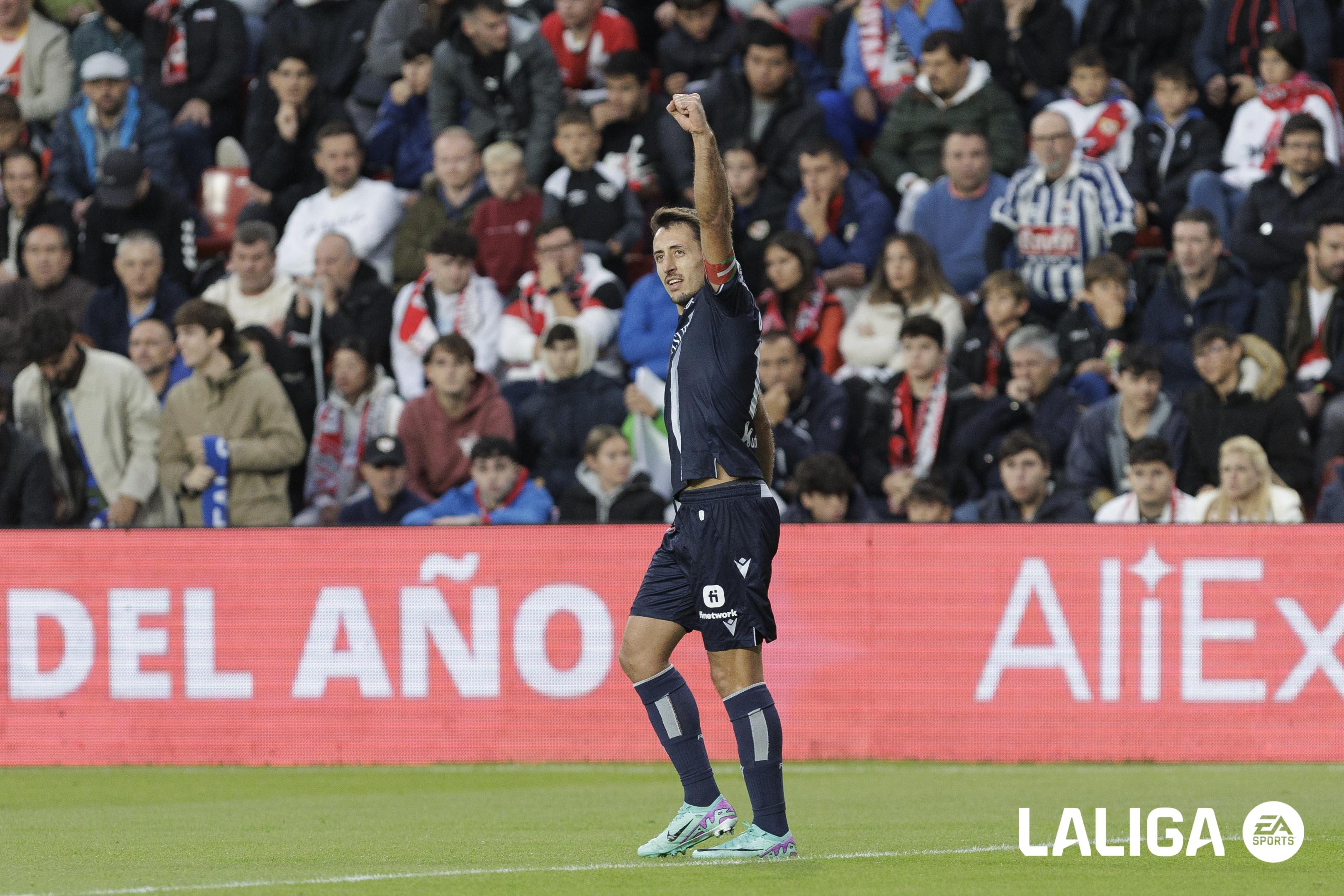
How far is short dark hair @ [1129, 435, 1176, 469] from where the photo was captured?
12164 mm

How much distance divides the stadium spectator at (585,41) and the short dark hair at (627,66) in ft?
2.19

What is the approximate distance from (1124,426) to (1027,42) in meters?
4.80

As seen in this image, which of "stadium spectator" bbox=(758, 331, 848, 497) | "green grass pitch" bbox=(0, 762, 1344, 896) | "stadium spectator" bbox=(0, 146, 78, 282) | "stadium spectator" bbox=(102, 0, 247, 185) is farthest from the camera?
"stadium spectator" bbox=(102, 0, 247, 185)

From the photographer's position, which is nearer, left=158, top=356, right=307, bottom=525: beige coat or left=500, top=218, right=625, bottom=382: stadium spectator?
left=158, top=356, right=307, bottom=525: beige coat

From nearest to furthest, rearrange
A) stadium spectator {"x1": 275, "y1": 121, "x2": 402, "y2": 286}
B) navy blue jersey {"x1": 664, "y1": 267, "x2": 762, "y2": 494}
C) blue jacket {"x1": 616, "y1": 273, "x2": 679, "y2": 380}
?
navy blue jersey {"x1": 664, "y1": 267, "x2": 762, "y2": 494}, blue jacket {"x1": 616, "y1": 273, "x2": 679, "y2": 380}, stadium spectator {"x1": 275, "y1": 121, "x2": 402, "y2": 286}

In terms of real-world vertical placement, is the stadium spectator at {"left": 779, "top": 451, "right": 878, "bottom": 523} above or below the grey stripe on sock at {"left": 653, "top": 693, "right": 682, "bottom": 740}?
above

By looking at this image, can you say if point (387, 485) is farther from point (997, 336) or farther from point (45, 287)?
point (997, 336)

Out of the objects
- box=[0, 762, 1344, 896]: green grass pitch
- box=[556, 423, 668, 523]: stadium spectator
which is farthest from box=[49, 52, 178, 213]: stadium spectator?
box=[0, 762, 1344, 896]: green grass pitch

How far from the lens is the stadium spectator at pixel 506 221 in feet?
50.6

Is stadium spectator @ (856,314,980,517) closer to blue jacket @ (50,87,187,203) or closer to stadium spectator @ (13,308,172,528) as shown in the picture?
stadium spectator @ (13,308,172,528)

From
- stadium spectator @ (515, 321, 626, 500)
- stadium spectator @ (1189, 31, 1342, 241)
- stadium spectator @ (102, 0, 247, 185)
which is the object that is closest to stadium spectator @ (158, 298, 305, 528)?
stadium spectator @ (515, 321, 626, 500)

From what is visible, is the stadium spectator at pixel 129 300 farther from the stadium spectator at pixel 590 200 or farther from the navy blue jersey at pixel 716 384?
the navy blue jersey at pixel 716 384

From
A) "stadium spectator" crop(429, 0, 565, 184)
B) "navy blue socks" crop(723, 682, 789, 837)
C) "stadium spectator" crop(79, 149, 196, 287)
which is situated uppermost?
"stadium spectator" crop(429, 0, 565, 184)

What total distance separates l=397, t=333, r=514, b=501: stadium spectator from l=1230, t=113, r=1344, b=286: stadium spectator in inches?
227
